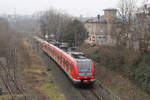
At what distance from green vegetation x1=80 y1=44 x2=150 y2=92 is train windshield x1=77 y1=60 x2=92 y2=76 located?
377cm

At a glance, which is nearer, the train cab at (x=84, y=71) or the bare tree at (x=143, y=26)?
the train cab at (x=84, y=71)

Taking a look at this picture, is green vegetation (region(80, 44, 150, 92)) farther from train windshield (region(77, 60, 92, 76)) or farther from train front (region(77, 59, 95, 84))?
train windshield (region(77, 60, 92, 76))

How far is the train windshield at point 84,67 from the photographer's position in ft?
54.4

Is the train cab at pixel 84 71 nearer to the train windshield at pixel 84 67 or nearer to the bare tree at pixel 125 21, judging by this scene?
the train windshield at pixel 84 67

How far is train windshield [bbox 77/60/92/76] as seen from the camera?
1659 cm

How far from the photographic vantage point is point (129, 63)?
19125 mm

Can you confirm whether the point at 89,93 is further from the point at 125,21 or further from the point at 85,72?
the point at 125,21

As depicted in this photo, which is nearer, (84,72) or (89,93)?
(89,93)

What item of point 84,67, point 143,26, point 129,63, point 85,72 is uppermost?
point 143,26

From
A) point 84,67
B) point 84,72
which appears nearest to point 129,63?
point 84,67

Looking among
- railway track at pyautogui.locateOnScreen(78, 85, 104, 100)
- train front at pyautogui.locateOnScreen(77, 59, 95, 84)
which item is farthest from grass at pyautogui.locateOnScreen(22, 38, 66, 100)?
train front at pyautogui.locateOnScreen(77, 59, 95, 84)

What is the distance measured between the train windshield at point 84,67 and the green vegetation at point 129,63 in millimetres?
3768

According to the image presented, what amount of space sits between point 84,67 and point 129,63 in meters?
4.86

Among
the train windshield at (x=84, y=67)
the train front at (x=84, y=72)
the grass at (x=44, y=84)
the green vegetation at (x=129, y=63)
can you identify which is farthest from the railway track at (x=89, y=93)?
the green vegetation at (x=129, y=63)
